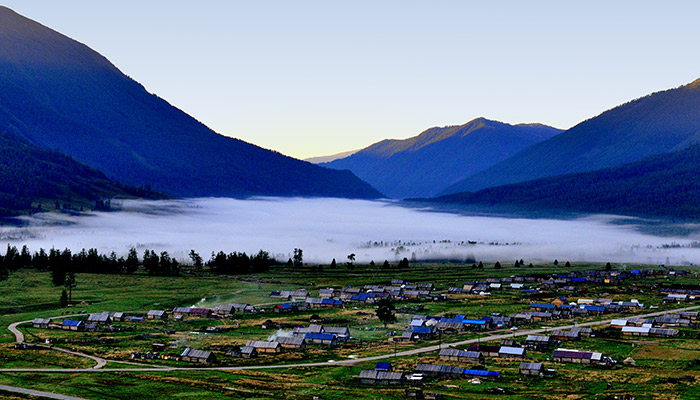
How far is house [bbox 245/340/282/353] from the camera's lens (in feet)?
419

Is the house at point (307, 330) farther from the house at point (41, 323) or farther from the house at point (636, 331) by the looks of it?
the house at point (636, 331)

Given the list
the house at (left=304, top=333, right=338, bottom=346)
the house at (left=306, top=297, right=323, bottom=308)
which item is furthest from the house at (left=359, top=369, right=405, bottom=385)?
the house at (left=306, top=297, right=323, bottom=308)

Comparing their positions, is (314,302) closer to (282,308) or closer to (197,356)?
(282,308)

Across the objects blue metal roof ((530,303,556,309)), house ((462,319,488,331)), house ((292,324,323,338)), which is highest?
blue metal roof ((530,303,556,309))

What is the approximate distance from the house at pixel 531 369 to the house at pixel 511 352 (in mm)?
11635

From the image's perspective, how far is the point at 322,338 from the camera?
137 meters

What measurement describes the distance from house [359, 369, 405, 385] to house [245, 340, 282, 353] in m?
24.5

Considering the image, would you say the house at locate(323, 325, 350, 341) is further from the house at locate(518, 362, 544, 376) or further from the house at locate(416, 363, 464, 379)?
the house at locate(518, 362, 544, 376)

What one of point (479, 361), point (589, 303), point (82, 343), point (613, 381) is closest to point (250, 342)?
point (82, 343)

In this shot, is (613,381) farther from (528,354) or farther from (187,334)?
(187,334)

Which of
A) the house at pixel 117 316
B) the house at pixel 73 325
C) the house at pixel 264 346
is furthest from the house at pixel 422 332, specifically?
the house at pixel 73 325

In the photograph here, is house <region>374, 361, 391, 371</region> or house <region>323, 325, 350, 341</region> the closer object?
house <region>374, 361, 391, 371</region>

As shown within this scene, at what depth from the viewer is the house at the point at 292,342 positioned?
5202 inches

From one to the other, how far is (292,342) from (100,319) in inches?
1733
